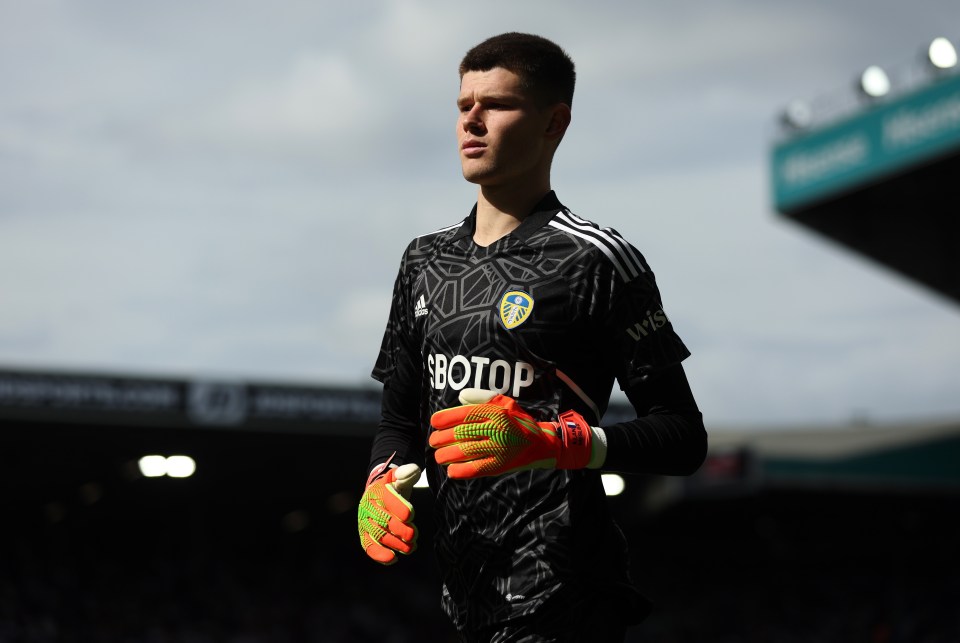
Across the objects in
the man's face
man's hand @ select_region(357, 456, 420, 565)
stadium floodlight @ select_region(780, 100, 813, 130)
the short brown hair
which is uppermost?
stadium floodlight @ select_region(780, 100, 813, 130)

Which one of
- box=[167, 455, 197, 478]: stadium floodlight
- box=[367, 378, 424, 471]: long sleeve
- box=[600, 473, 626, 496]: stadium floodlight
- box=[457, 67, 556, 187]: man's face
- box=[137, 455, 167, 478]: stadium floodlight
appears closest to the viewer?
box=[457, 67, 556, 187]: man's face

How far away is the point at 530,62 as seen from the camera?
298 centimetres

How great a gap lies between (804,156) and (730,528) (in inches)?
435

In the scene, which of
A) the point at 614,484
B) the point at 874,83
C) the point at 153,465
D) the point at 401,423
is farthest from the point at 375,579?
the point at 401,423

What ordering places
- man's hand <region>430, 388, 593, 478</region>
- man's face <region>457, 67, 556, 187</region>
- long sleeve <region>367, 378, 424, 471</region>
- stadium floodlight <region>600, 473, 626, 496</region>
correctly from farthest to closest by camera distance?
stadium floodlight <region>600, 473, 626, 496</region>, long sleeve <region>367, 378, 424, 471</region>, man's face <region>457, 67, 556, 187</region>, man's hand <region>430, 388, 593, 478</region>

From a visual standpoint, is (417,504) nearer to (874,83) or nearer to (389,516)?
(874,83)

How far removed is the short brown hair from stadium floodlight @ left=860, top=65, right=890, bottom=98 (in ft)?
62.3

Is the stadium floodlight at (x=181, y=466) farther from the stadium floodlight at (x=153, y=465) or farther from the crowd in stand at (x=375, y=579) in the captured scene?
the crowd in stand at (x=375, y=579)

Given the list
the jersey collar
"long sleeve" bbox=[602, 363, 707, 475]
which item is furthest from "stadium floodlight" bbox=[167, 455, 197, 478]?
"long sleeve" bbox=[602, 363, 707, 475]

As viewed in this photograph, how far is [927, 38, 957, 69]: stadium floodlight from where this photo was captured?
1944 cm

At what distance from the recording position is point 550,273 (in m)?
2.90

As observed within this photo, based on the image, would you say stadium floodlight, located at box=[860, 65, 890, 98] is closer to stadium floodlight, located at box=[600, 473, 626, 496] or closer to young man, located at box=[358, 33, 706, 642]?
stadium floodlight, located at box=[600, 473, 626, 496]

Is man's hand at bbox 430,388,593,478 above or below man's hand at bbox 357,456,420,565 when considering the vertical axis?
above

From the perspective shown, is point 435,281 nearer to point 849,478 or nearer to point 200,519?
point 849,478
